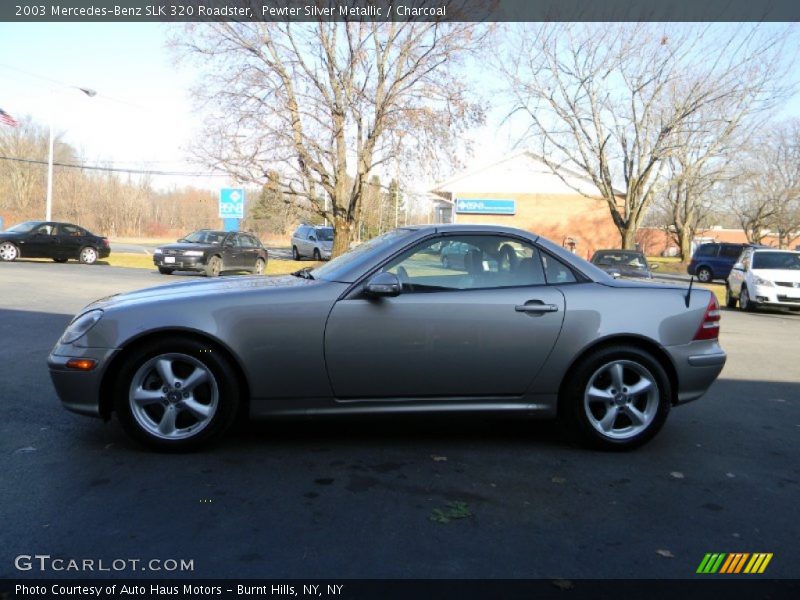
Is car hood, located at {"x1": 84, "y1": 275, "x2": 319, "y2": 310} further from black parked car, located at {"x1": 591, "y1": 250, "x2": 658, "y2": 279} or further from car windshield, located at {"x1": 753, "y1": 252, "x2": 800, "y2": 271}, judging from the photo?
car windshield, located at {"x1": 753, "y1": 252, "x2": 800, "y2": 271}

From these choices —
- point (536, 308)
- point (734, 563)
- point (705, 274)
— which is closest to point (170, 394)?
point (536, 308)

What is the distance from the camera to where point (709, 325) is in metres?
4.77

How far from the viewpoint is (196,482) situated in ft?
12.4

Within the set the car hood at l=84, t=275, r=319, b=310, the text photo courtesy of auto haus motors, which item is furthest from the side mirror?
the car hood at l=84, t=275, r=319, b=310

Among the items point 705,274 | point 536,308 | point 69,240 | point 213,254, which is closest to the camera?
point 536,308

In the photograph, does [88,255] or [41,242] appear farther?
[88,255]

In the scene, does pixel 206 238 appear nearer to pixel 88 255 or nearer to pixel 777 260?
pixel 88 255

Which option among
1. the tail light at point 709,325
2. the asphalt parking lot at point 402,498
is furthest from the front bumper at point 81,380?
the tail light at point 709,325

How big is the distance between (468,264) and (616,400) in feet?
4.51

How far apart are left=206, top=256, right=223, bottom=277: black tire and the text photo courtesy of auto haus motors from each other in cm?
1659

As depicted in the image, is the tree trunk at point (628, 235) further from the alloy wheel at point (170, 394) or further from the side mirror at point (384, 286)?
the alloy wheel at point (170, 394)

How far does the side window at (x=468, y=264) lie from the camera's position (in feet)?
14.8

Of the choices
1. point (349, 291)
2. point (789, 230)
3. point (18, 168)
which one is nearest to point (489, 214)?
point (789, 230)
